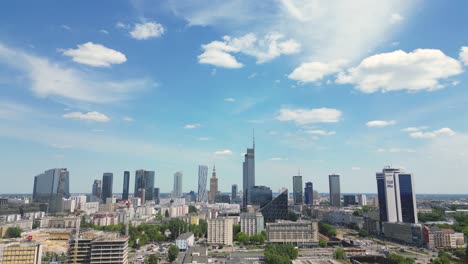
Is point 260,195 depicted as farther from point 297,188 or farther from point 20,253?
point 20,253

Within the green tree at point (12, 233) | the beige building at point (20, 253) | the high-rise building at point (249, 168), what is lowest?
the green tree at point (12, 233)

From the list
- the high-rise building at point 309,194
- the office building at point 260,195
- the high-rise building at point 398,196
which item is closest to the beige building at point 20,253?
the high-rise building at point 398,196

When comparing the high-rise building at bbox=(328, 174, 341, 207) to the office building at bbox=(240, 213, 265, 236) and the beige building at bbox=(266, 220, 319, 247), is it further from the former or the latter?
the beige building at bbox=(266, 220, 319, 247)

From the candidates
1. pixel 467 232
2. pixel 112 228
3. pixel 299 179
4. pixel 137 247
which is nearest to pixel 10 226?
pixel 112 228

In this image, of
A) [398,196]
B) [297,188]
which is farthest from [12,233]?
[297,188]

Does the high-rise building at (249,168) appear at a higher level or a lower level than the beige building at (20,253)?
higher

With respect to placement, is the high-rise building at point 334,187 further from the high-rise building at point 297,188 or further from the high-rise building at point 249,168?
the high-rise building at point 249,168

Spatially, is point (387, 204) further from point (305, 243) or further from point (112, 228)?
point (112, 228)
